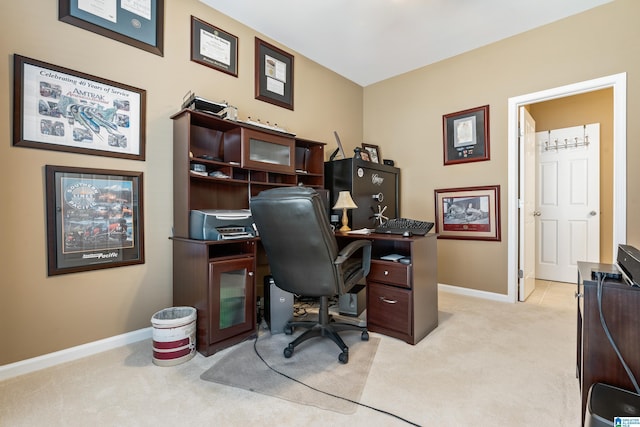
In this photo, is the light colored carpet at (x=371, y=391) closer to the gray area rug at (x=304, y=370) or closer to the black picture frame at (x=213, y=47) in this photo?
the gray area rug at (x=304, y=370)

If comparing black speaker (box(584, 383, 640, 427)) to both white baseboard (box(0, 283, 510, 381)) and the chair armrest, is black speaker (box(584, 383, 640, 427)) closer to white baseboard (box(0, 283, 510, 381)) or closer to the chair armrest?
the chair armrest

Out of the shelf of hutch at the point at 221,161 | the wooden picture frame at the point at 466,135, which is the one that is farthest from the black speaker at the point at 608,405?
the wooden picture frame at the point at 466,135

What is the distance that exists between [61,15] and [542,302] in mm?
4736

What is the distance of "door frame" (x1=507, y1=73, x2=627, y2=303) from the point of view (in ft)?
8.18

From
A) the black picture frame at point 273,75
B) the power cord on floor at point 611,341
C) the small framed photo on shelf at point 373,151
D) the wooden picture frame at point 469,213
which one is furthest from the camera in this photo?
Answer: the small framed photo on shelf at point 373,151

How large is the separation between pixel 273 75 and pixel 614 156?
3.26m

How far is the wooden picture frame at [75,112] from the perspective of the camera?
1.76 m

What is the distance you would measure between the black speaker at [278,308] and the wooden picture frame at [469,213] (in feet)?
7.20

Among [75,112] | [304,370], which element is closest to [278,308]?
[304,370]

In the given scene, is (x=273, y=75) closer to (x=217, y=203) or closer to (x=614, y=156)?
(x=217, y=203)

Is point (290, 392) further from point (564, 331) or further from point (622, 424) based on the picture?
point (564, 331)

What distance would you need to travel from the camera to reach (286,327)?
7.63 ft

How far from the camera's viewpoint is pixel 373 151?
13.5 feet

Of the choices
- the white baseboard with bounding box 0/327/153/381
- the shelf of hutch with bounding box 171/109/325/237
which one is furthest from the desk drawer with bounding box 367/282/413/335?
the white baseboard with bounding box 0/327/153/381
